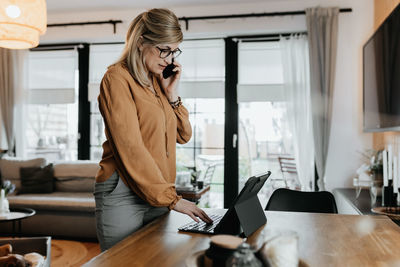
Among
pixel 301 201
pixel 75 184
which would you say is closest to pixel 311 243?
pixel 301 201

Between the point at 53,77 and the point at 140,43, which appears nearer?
the point at 140,43

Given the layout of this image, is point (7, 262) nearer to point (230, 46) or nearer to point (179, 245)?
point (179, 245)

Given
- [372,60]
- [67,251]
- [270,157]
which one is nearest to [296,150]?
[270,157]

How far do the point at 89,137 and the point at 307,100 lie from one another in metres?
2.95

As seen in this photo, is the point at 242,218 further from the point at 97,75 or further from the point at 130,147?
the point at 97,75

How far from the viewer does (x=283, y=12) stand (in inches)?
167

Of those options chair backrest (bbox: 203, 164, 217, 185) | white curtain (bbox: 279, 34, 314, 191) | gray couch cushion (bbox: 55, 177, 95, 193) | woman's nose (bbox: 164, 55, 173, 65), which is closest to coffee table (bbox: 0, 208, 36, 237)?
gray couch cushion (bbox: 55, 177, 95, 193)

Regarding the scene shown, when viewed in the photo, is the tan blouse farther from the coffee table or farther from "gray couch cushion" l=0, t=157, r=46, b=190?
"gray couch cushion" l=0, t=157, r=46, b=190

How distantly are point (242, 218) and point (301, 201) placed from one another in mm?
1211

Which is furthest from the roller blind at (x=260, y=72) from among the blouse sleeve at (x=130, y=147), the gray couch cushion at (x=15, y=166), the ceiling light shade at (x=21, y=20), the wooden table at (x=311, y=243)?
the blouse sleeve at (x=130, y=147)

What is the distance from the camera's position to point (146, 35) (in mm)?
1426

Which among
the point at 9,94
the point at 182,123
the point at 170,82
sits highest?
the point at 9,94

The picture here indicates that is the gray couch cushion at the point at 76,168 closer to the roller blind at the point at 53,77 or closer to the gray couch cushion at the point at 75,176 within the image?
the gray couch cushion at the point at 75,176

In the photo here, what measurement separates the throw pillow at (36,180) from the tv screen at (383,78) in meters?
3.72
